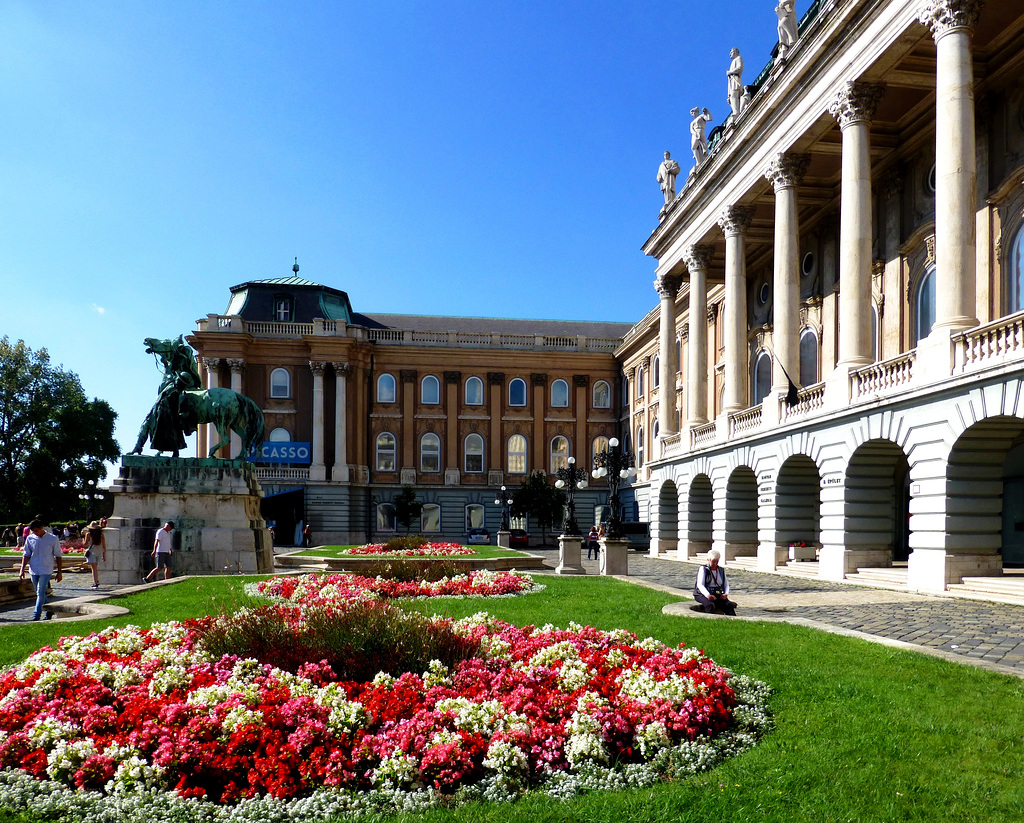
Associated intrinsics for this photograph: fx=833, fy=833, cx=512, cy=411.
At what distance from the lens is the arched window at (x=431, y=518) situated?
62000mm

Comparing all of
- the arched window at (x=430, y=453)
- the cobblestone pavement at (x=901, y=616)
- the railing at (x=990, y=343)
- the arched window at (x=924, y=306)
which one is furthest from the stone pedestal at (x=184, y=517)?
the arched window at (x=430, y=453)

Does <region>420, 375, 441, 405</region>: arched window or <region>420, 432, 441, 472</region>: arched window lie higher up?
<region>420, 375, 441, 405</region>: arched window

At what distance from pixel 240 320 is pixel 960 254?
50813 mm

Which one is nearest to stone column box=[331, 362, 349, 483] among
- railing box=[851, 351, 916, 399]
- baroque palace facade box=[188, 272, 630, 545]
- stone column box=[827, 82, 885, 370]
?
baroque palace facade box=[188, 272, 630, 545]

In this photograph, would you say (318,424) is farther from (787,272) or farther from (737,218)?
(787,272)

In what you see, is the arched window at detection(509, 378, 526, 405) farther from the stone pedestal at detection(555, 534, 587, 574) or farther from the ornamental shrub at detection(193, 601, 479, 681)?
the ornamental shrub at detection(193, 601, 479, 681)

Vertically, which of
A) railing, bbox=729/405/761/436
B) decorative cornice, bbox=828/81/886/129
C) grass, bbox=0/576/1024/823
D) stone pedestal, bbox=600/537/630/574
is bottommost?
stone pedestal, bbox=600/537/630/574

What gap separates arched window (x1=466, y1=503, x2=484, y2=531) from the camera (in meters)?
62.7

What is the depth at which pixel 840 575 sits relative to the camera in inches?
897

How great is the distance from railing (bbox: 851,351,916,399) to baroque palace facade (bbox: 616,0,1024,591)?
0.27ft

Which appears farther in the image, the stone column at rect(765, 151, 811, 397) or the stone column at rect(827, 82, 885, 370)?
the stone column at rect(765, 151, 811, 397)

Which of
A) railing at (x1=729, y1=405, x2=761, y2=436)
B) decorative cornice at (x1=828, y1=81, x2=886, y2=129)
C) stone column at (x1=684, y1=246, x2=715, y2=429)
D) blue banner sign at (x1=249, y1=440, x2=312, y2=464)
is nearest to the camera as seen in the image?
decorative cornice at (x1=828, y1=81, x2=886, y2=129)

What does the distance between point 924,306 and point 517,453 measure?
41162 millimetres

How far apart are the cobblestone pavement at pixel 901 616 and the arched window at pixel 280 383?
145 feet
